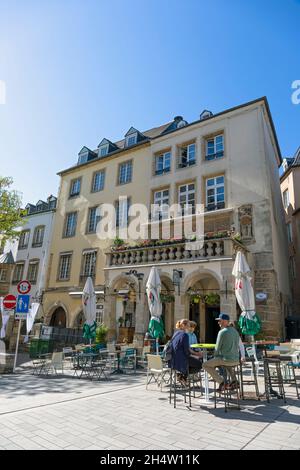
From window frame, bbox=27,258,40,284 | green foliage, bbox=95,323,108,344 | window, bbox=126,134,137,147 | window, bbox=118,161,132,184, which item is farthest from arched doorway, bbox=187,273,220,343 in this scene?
window frame, bbox=27,258,40,284

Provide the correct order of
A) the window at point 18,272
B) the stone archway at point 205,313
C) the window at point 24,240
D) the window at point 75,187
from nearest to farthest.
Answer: the stone archway at point 205,313, the window at point 75,187, the window at point 18,272, the window at point 24,240

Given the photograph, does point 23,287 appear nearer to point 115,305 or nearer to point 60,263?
point 115,305

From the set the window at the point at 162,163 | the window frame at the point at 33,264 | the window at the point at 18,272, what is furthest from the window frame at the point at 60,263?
the window at the point at 162,163

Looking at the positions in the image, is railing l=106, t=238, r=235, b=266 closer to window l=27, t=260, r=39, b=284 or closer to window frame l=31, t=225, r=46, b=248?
window l=27, t=260, r=39, b=284

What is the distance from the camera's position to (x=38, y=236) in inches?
1091

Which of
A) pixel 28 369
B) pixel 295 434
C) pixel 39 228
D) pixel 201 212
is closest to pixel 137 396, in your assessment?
pixel 295 434

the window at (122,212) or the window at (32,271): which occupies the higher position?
the window at (122,212)

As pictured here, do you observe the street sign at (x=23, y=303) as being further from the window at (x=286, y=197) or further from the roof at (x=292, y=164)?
the window at (x=286, y=197)

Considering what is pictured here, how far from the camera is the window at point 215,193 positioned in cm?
1793

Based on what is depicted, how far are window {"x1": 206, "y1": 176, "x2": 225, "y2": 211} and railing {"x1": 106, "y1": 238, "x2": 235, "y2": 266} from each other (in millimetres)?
4896

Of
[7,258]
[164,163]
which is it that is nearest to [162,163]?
[164,163]

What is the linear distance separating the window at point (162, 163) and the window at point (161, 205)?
1.50m

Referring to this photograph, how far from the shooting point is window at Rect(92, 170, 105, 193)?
24984mm

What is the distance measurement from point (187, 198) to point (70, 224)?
36.4 ft
